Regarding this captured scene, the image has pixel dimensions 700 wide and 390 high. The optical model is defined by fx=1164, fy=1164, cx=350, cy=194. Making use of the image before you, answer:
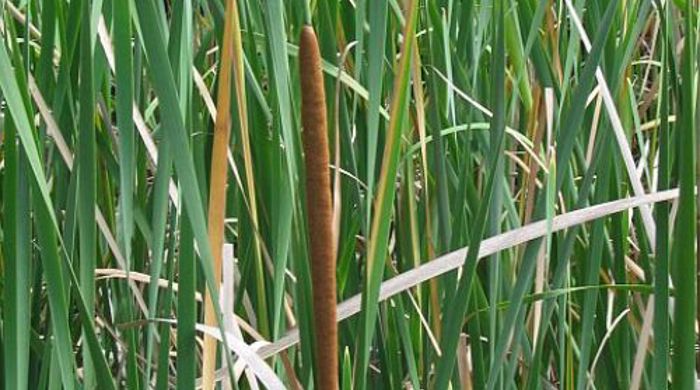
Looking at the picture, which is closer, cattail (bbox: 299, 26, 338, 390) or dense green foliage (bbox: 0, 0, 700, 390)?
cattail (bbox: 299, 26, 338, 390)

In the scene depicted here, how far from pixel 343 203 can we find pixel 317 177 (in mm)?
431

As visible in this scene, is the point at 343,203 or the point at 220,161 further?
the point at 343,203

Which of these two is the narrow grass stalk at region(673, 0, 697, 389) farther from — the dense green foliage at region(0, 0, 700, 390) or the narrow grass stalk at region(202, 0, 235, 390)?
the narrow grass stalk at region(202, 0, 235, 390)

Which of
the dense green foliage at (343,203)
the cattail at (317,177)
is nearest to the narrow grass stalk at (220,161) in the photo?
the dense green foliage at (343,203)

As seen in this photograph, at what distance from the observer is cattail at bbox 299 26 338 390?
0.35m

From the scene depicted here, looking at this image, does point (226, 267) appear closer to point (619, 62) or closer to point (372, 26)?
point (372, 26)

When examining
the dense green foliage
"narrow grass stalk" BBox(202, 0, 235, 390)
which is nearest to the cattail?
the dense green foliage

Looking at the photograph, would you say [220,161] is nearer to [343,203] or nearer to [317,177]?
[317,177]

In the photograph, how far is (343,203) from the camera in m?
0.78

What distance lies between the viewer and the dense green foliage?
51cm

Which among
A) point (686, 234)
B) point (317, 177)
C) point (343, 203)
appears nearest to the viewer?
point (317, 177)

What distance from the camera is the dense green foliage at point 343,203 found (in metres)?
0.51

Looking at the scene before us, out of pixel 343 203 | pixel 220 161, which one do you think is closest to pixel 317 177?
pixel 220 161

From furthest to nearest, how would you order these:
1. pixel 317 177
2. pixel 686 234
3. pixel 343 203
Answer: pixel 343 203 < pixel 686 234 < pixel 317 177
